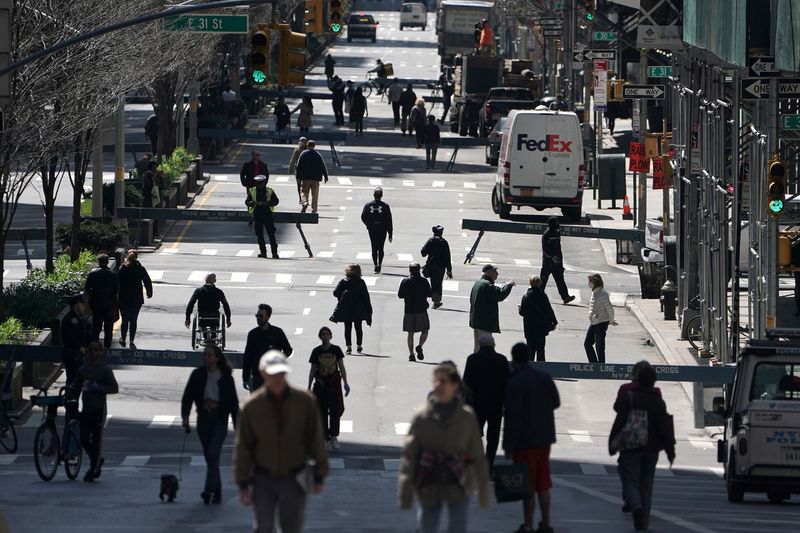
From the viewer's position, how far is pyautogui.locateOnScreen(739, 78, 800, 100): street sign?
22.3 m

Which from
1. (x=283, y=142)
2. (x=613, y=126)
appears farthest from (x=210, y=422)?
(x=613, y=126)

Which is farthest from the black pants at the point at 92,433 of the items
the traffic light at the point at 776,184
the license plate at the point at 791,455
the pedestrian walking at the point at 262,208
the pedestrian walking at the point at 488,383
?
the pedestrian walking at the point at 262,208

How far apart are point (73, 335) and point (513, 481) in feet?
35.3

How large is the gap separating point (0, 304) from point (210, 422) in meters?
11.4

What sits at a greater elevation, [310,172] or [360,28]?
[360,28]

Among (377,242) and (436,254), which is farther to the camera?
(377,242)

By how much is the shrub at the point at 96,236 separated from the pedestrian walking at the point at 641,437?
2208 cm

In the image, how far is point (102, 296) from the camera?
87.9 feet

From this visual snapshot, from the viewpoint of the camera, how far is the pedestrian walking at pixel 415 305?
2739 cm

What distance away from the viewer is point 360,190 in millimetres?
52344

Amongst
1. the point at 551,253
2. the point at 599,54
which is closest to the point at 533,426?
the point at 551,253

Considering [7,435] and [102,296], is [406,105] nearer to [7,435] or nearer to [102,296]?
[102,296]

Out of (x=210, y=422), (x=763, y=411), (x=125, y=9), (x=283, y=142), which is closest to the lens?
(x=210, y=422)

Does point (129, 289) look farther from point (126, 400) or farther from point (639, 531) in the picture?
point (639, 531)
